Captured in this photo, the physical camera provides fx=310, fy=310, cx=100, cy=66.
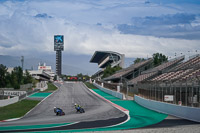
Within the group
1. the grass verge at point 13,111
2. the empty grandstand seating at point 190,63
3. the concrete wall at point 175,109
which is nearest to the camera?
the concrete wall at point 175,109

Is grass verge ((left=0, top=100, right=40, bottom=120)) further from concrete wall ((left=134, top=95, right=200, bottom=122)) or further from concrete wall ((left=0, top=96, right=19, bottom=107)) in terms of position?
concrete wall ((left=134, top=95, right=200, bottom=122))

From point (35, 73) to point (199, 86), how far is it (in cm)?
13446

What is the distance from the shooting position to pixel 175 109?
26.0 m

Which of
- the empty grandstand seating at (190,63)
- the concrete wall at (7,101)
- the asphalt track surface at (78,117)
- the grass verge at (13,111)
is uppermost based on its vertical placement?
the empty grandstand seating at (190,63)

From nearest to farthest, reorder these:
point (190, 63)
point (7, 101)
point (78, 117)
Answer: point (78, 117) → point (7, 101) → point (190, 63)

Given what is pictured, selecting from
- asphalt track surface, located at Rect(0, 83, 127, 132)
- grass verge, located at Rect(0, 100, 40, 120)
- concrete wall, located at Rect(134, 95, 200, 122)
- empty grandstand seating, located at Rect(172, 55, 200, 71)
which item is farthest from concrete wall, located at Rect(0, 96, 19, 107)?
empty grandstand seating, located at Rect(172, 55, 200, 71)

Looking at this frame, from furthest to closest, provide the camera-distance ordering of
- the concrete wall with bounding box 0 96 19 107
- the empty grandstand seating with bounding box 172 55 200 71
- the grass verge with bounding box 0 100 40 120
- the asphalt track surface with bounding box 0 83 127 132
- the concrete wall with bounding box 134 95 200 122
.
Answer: the empty grandstand seating with bounding box 172 55 200 71, the concrete wall with bounding box 0 96 19 107, the grass verge with bounding box 0 100 40 120, the concrete wall with bounding box 134 95 200 122, the asphalt track surface with bounding box 0 83 127 132

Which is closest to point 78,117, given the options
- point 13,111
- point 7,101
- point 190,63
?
point 13,111

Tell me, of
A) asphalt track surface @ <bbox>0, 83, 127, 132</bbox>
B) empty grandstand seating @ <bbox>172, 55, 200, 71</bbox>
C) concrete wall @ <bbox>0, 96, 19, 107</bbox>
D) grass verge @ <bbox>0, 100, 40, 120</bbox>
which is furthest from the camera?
empty grandstand seating @ <bbox>172, 55, 200, 71</bbox>

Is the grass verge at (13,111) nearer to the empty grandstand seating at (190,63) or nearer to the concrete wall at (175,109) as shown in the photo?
the concrete wall at (175,109)

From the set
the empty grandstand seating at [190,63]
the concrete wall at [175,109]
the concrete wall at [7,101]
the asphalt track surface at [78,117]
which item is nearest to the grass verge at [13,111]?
the asphalt track surface at [78,117]

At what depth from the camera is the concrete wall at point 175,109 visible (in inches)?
880

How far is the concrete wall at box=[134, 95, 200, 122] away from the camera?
2235cm

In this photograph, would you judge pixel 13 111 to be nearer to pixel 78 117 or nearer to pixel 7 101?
pixel 7 101
